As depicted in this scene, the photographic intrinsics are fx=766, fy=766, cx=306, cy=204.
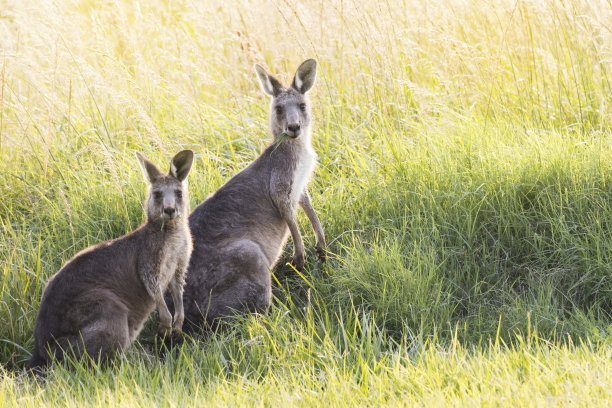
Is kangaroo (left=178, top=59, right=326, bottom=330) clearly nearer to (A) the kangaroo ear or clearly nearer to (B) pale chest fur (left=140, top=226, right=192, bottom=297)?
(B) pale chest fur (left=140, top=226, right=192, bottom=297)

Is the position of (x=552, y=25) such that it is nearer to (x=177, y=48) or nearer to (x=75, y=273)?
(x=177, y=48)

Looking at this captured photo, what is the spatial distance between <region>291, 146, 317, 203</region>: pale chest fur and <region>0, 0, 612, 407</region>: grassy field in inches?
16.0

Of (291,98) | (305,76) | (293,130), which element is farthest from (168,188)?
(305,76)

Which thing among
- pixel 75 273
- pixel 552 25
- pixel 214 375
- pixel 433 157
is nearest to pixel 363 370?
pixel 214 375

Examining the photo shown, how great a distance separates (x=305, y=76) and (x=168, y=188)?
5.41 feet

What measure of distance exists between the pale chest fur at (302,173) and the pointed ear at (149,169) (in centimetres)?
115

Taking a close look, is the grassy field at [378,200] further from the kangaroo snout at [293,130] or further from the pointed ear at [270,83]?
the pointed ear at [270,83]

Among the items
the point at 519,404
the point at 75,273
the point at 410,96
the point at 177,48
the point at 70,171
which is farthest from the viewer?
the point at 177,48

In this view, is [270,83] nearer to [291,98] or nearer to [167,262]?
[291,98]

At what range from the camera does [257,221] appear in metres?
5.61

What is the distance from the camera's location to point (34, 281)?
220 inches

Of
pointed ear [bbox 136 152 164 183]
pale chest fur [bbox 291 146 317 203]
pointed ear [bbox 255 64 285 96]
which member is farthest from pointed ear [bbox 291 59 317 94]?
pointed ear [bbox 136 152 164 183]

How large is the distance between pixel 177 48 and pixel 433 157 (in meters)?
4.11

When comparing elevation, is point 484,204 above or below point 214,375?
above
